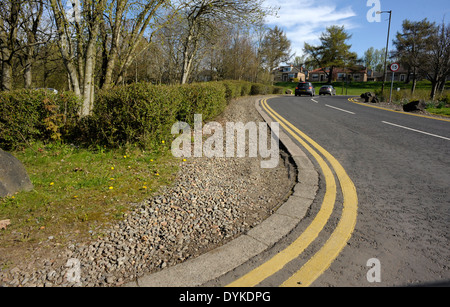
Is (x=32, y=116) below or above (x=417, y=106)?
below

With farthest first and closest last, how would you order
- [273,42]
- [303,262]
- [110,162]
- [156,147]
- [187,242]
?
[273,42] < [156,147] < [110,162] < [187,242] < [303,262]

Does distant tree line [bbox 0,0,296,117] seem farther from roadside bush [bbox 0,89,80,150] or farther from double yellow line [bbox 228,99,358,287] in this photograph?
double yellow line [bbox 228,99,358,287]

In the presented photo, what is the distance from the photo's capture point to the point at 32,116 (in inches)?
205

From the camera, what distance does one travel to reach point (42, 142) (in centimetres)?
538

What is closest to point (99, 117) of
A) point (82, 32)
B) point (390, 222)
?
point (82, 32)

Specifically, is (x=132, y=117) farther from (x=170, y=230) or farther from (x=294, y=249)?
(x=294, y=249)

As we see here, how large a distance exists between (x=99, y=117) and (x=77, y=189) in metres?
2.04

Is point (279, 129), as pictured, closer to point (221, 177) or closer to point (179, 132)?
point (179, 132)

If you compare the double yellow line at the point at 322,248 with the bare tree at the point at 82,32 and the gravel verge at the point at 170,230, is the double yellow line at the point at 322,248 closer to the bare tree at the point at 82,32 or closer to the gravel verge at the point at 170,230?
the gravel verge at the point at 170,230

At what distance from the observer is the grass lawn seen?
2643 millimetres

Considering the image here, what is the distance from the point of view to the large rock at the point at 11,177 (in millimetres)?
3238

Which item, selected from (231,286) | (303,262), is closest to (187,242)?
(231,286)

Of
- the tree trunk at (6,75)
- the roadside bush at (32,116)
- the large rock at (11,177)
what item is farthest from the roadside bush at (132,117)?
the tree trunk at (6,75)
